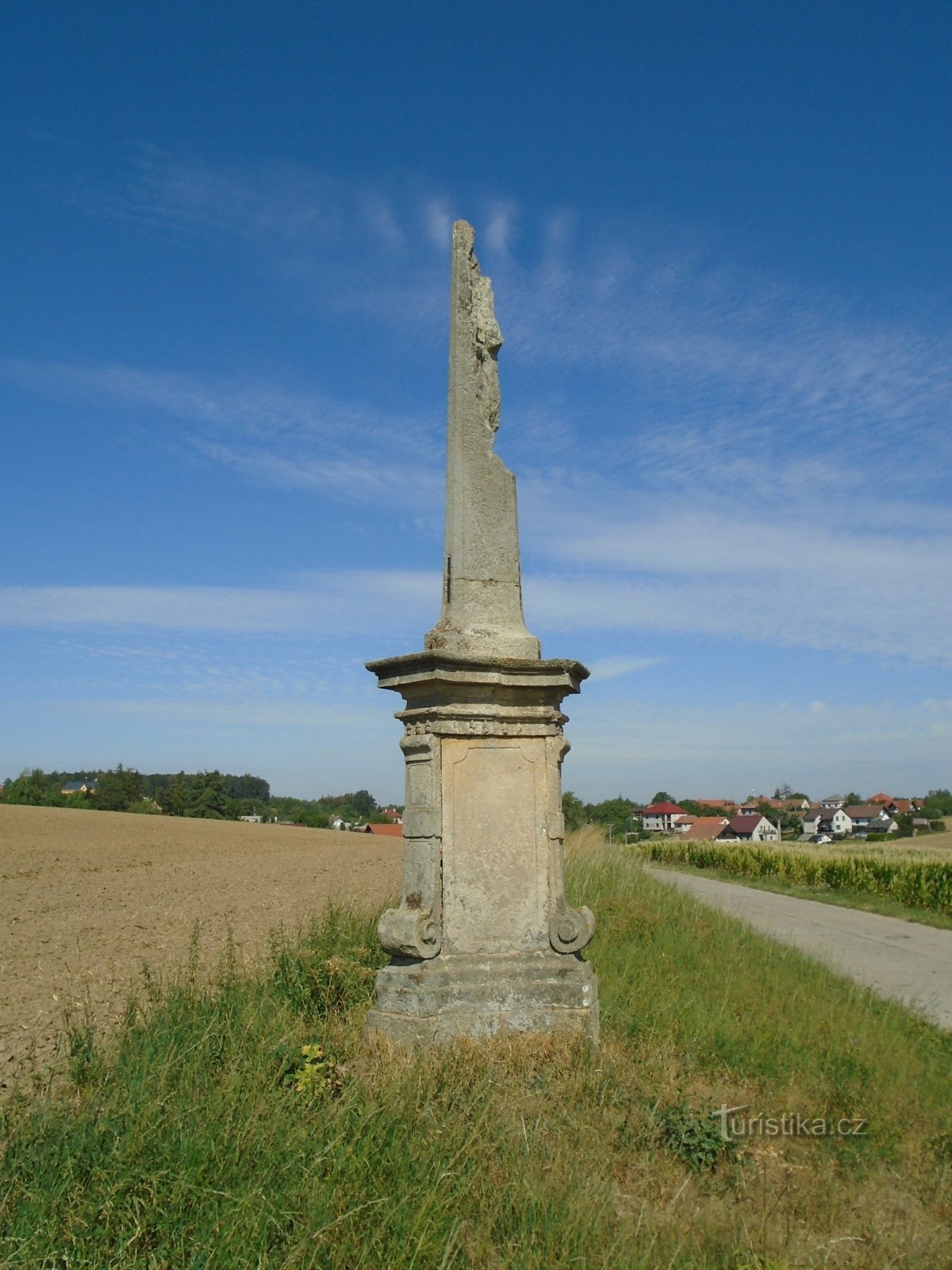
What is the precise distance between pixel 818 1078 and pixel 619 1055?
0.98 metres

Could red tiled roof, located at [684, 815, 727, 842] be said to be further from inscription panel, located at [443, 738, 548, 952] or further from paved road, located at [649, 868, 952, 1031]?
inscription panel, located at [443, 738, 548, 952]

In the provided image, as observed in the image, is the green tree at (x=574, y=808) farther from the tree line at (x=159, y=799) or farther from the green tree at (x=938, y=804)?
the green tree at (x=938, y=804)

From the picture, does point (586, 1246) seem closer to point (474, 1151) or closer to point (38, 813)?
point (474, 1151)

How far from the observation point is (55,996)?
696 centimetres

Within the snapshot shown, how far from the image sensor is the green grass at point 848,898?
14.7 meters

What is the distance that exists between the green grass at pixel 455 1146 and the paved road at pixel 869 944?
8.99ft

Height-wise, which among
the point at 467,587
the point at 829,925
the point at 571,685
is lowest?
the point at 829,925

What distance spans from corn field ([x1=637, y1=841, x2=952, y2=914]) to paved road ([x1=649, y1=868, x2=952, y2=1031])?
1.80 metres

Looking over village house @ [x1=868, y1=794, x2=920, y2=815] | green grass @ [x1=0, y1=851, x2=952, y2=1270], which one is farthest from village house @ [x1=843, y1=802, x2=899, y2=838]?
green grass @ [x1=0, y1=851, x2=952, y2=1270]

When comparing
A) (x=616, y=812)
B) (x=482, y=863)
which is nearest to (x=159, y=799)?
(x=616, y=812)

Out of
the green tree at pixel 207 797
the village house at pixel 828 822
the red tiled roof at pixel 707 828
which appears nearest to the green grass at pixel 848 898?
the green tree at pixel 207 797

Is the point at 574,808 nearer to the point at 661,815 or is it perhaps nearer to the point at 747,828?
the point at 747,828

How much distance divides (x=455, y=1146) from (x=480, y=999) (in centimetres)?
150

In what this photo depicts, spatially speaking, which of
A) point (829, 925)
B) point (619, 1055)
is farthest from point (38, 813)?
point (619, 1055)
